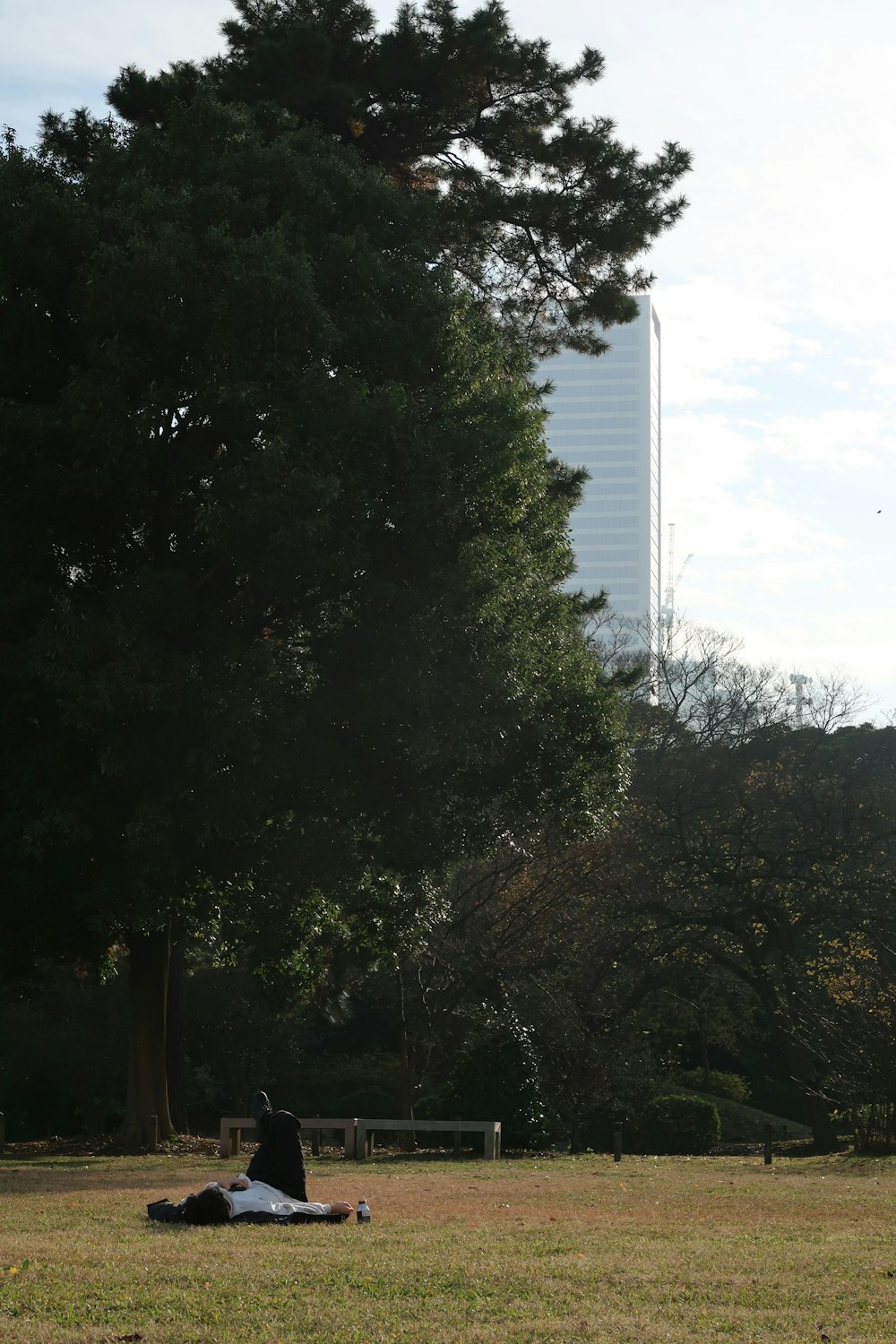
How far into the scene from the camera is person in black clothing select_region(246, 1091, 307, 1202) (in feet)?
28.7

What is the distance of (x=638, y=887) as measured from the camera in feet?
76.4

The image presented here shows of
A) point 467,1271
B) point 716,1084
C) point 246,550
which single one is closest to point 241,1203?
point 467,1271

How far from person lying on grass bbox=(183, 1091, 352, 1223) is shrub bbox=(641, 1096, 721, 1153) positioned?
15023 mm

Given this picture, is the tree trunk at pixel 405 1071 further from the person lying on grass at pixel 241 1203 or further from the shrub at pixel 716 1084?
the person lying on grass at pixel 241 1203

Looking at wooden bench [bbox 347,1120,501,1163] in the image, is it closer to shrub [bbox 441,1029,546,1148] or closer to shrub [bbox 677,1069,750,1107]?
shrub [bbox 441,1029,546,1148]

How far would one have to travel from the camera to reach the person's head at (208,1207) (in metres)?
8.30

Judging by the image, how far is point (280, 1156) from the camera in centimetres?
891

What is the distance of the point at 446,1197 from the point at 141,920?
Answer: 4.06 m

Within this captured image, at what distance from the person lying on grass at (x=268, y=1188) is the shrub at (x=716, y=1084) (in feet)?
70.2

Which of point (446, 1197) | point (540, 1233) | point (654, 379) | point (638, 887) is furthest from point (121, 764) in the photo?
point (654, 379)

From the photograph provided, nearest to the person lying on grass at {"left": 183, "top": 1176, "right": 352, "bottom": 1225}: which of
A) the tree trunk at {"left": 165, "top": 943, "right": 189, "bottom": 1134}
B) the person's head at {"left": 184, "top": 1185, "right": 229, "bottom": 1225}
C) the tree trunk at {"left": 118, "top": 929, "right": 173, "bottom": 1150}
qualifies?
the person's head at {"left": 184, "top": 1185, "right": 229, "bottom": 1225}

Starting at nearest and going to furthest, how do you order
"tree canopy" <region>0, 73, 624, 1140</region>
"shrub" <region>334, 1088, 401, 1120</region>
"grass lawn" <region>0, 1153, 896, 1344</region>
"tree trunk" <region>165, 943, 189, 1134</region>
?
"grass lawn" <region>0, 1153, 896, 1344</region>
"tree canopy" <region>0, 73, 624, 1140</region>
"tree trunk" <region>165, 943, 189, 1134</region>
"shrub" <region>334, 1088, 401, 1120</region>

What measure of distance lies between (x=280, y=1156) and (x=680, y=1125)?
15.6 metres

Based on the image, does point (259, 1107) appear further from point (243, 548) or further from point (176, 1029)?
point (176, 1029)
